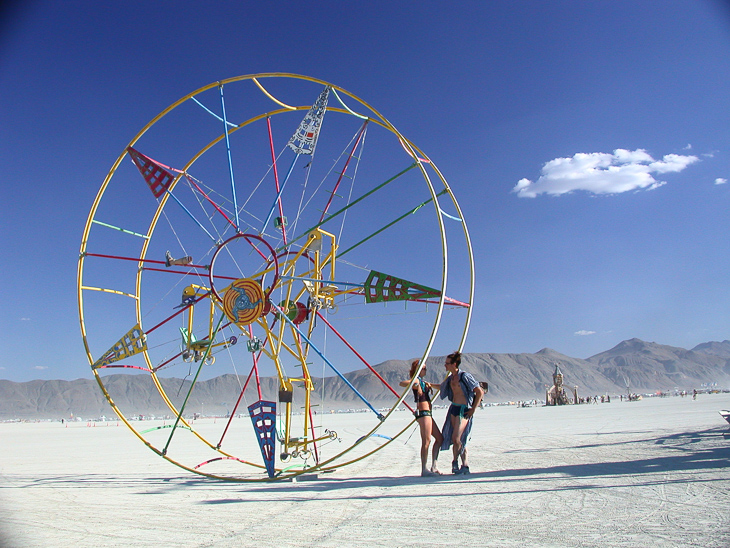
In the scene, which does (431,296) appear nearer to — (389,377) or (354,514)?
(354,514)

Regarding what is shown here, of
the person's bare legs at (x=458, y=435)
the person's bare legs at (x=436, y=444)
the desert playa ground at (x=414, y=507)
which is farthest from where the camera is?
the person's bare legs at (x=436, y=444)

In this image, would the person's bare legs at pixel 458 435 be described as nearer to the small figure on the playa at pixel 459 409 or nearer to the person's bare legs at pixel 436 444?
the small figure on the playa at pixel 459 409

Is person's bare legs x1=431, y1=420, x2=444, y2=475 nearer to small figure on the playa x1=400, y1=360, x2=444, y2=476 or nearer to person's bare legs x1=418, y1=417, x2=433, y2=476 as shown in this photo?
small figure on the playa x1=400, y1=360, x2=444, y2=476

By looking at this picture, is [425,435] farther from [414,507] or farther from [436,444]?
[414,507]

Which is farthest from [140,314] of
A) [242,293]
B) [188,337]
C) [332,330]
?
[332,330]

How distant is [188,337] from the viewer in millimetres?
10430

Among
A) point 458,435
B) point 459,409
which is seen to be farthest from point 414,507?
point 459,409

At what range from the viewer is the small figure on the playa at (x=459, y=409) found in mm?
7988

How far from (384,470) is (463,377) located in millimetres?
2528

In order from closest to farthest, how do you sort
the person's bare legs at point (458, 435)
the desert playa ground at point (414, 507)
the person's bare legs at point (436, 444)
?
the desert playa ground at point (414, 507) < the person's bare legs at point (458, 435) < the person's bare legs at point (436, 444)

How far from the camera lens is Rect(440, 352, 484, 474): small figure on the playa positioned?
799 cm

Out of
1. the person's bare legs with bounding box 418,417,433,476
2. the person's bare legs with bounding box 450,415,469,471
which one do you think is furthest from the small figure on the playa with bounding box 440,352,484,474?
the person's bare legs with bounding box 418,417,433,476

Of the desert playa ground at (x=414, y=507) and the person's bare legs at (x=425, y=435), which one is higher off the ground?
the person's bare legs at (x=425, y=435)

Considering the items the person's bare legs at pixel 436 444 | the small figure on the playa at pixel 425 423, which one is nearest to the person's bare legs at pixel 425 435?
the small figure on the playa at pixel 425 423
